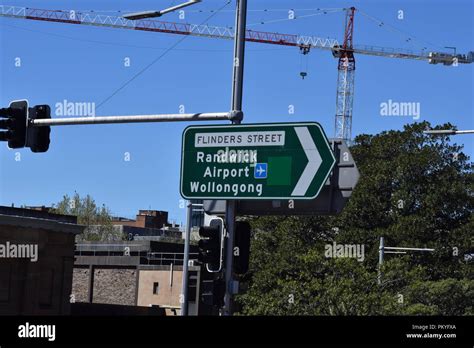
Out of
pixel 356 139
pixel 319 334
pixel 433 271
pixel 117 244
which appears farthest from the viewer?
pixel 117 244

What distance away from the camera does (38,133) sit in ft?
63.9

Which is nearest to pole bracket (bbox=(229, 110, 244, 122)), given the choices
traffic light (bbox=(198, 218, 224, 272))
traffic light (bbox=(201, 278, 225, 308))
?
traffic light (bbox=(198, 218, 224, 272))

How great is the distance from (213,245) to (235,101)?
2944 mm

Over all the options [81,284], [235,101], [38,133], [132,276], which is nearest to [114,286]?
[132,276]

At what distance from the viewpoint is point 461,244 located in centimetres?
5394

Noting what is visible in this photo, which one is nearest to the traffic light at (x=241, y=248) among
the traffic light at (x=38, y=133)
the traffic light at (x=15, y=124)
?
the traffic light at (x=38, y=133)

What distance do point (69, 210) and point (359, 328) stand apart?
345ft

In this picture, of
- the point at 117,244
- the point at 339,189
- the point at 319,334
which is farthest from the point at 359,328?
the point at 117,244

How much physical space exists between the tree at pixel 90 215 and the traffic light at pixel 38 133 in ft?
288

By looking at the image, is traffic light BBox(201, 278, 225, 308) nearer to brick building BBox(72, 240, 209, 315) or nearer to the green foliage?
the green foliage

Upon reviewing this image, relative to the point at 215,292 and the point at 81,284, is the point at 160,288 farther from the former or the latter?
the point at 215,292

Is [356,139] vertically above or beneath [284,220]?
above

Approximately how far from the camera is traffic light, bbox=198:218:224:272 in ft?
52.0

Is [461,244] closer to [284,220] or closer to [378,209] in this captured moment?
[378,209]
